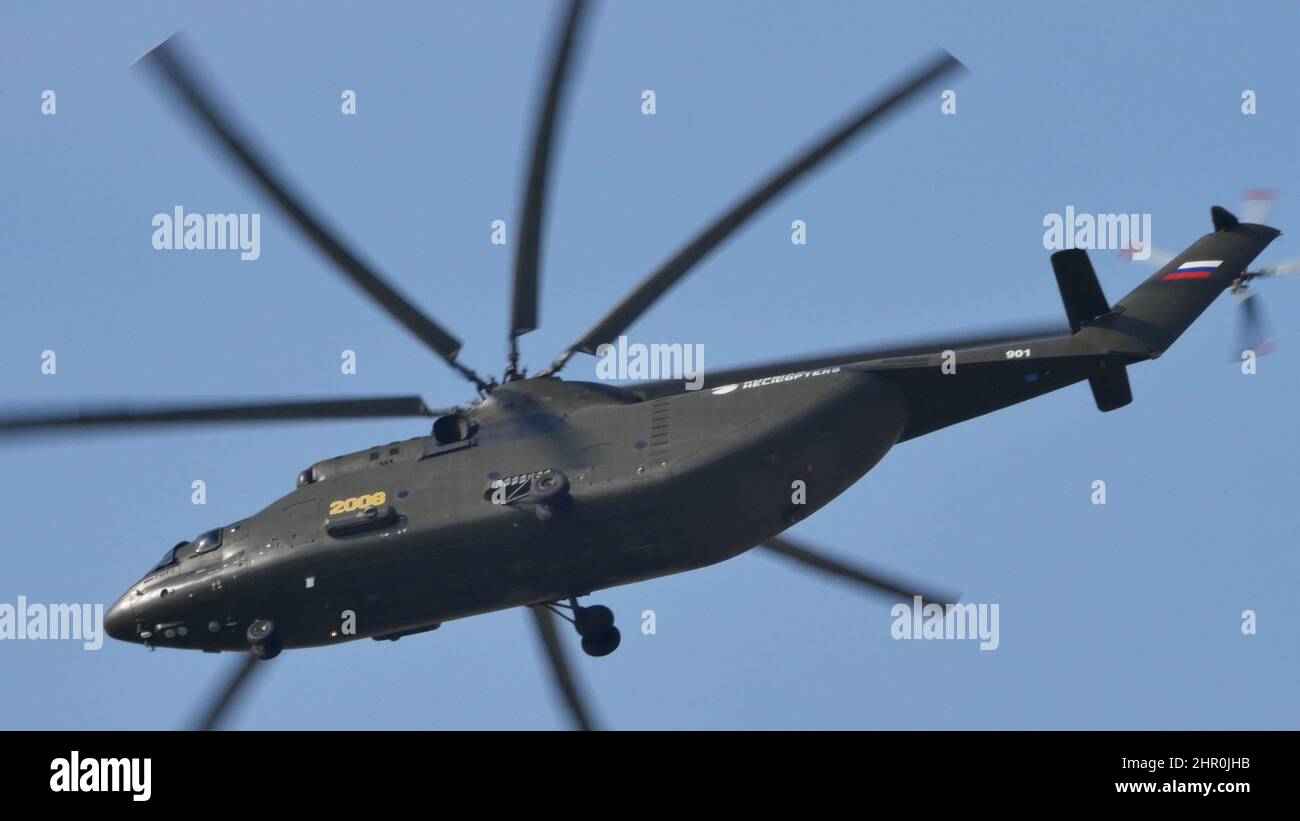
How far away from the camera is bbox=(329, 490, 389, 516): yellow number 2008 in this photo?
28.7 metres

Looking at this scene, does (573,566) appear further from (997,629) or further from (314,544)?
(997,629)

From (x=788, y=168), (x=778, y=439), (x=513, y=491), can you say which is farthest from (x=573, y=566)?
(x=788, y=168)

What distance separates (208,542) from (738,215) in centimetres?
901

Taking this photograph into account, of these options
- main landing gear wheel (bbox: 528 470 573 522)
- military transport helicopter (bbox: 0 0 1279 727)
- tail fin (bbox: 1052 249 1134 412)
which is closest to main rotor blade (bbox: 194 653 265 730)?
military transport helicopter (bbox: 0 0 1279 727)

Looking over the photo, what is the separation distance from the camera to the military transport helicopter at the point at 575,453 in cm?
2705

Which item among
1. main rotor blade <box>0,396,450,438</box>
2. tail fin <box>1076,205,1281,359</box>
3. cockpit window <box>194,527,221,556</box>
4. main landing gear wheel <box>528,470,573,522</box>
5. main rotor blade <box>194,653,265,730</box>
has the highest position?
tail fin <box>1076,205,1281,359</box>

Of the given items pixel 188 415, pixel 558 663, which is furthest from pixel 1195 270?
pixel 188 415

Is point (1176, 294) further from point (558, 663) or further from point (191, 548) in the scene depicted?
point (191, 548)

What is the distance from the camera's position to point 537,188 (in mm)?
26438

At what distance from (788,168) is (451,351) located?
5.29 metres

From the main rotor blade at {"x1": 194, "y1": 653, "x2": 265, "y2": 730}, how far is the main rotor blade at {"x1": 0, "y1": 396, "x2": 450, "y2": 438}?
12.7 ft

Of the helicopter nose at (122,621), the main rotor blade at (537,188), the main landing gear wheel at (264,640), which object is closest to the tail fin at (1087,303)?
the main rotor blade at (537,188)

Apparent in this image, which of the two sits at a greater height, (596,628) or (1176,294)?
(1176,294)

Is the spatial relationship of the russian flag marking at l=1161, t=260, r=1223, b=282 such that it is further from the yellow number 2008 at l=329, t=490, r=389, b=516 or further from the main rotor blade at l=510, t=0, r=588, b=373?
the yellow number 2008 at l=329, t=490, r=389, b=516
